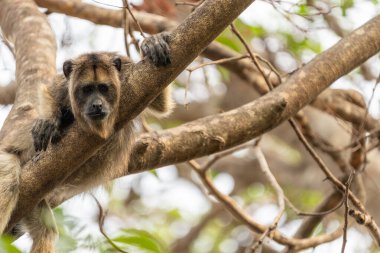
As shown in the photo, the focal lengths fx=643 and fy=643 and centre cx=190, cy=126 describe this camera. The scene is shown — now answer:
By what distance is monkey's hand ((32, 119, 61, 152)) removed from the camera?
4328mm

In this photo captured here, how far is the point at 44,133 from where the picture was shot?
14.6 ft

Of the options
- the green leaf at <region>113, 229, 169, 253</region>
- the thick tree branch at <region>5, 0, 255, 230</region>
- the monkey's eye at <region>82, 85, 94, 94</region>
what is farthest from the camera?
the monkey's eye at <region>82, 85, 94, 94</region>

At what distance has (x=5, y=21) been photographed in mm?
6578

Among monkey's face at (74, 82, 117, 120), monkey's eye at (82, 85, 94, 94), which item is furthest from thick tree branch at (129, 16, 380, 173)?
monkey's eye at (82, 85, 94, 94)

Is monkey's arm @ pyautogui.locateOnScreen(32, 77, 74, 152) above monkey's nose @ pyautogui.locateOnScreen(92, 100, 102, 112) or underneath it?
underneath

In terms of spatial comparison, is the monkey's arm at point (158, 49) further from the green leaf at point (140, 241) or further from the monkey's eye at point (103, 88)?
the green leaf at point (140, 241)

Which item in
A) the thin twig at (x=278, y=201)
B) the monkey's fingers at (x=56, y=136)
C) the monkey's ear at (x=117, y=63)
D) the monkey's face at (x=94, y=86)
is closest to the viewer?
the monkey's fingers at (x=56, y=136)

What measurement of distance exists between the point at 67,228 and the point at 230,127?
191 cm

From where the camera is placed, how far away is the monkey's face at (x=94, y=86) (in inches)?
179

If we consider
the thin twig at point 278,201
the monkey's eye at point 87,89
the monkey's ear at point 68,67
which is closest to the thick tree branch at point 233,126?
the monkey's eye at point 87,89

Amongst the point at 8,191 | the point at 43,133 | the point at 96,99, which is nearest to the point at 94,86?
the point at 96,99

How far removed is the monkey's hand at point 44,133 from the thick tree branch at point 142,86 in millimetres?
204

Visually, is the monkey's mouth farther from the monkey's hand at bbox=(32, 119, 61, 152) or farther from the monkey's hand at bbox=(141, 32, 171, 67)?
the monkey's hand at bbox=(141, 32, 171, 67)

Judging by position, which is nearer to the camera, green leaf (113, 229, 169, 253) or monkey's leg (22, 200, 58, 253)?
green leaf (113, 229, 169, 253)
